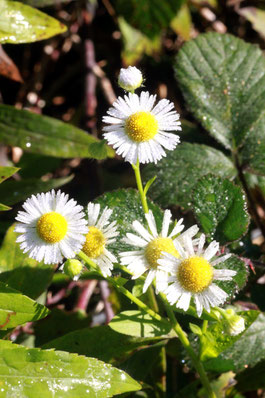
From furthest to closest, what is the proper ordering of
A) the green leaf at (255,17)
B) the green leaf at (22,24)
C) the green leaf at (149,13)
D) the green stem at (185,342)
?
the green leaf at (255,17) < the green leaf at (149,13) < the green leaf at (22,24) < the green stem at (185,342)

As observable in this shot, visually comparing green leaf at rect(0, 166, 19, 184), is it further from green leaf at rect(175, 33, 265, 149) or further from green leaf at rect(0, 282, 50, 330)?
green leaf at rect(175, 33, 265, 149)

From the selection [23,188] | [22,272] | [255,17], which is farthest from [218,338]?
[255,17]

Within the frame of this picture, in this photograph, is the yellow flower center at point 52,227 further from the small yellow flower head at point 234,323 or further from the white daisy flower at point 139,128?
the small yellow flower head at point 234,323

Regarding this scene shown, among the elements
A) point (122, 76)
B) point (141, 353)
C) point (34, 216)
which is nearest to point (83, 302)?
point (141, 353)

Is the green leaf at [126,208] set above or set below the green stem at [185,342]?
above

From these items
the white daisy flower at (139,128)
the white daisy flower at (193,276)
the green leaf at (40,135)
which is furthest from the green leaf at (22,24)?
the white daisy flower at (193,276)
